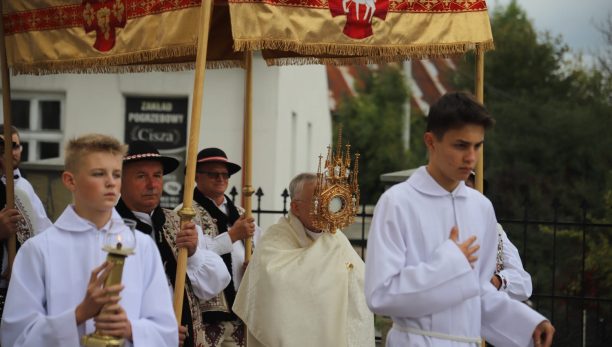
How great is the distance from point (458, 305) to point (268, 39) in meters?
2.08

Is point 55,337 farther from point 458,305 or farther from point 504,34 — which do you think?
point 504,34

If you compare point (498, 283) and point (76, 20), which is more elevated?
point (76, 20)

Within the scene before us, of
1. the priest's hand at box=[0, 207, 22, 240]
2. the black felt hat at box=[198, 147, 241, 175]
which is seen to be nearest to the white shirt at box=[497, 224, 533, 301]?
the black felt hat at box=[198, 147, 241, 175]

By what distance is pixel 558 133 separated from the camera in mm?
24625

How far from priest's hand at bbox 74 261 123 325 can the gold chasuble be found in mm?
2256

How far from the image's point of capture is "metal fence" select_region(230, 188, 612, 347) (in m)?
9.48

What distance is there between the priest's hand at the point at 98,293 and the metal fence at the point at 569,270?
16.4ft

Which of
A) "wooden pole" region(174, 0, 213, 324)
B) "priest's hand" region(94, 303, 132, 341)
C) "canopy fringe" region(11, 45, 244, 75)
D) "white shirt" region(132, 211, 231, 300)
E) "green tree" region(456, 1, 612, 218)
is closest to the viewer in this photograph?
"priest's hand" region(94, 303, 132, 341)

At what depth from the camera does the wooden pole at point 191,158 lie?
552cm

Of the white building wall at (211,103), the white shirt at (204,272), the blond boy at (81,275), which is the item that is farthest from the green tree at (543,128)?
the blond boy at (81,275)

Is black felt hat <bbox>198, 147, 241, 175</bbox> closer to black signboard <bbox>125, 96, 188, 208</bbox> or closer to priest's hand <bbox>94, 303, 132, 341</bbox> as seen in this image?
priest's hand <bbox>94, 303, 132, 341</bbox>

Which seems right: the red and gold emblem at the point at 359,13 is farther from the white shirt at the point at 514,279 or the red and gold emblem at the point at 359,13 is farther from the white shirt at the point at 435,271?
the white shirt at the point at 435,271

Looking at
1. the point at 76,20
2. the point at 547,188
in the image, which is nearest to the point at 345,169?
the point at 76,20

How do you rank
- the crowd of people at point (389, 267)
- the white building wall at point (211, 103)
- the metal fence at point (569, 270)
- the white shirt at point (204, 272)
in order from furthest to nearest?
the white building wall at point (211, 103) < the metal fence at point (569, 270) < the white shirt at point (204, 272) < the crowd of people at point (389, 267)
